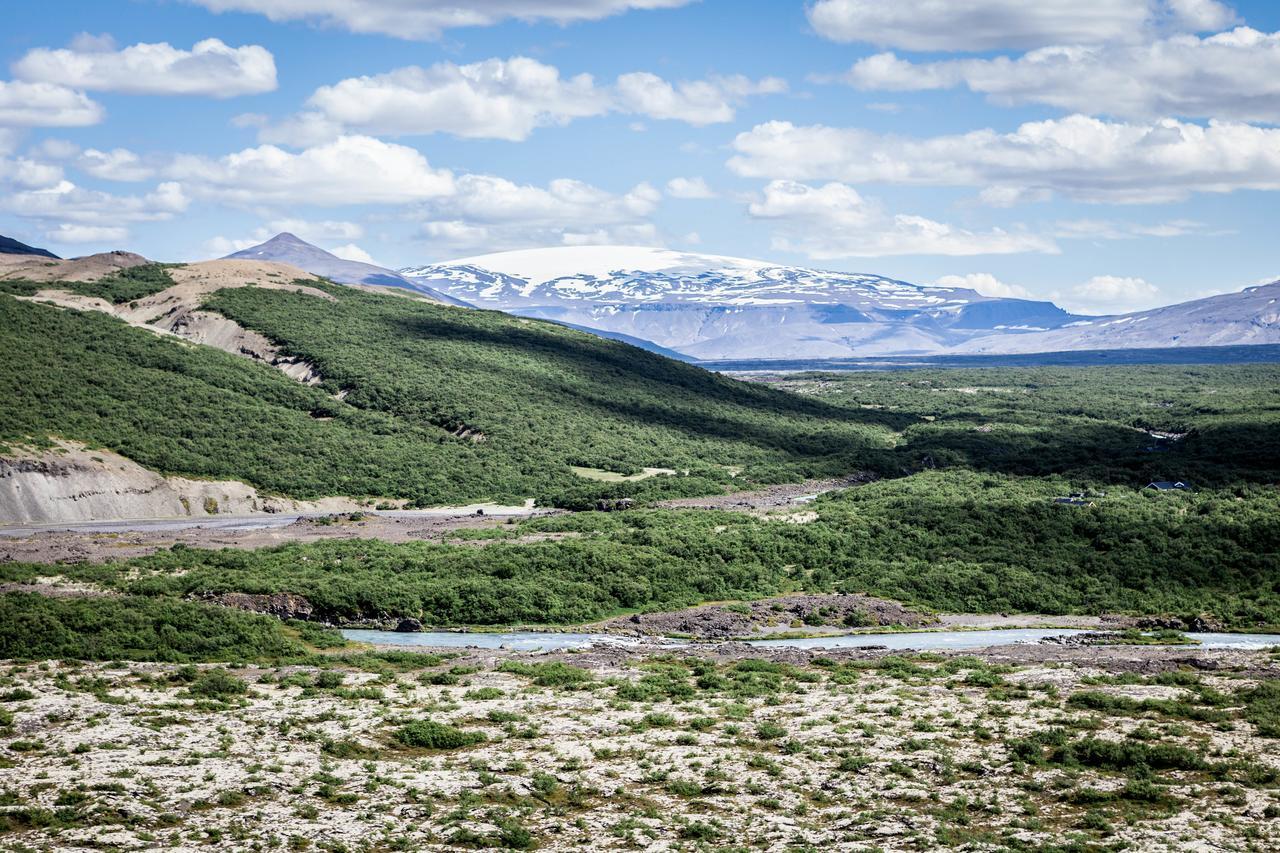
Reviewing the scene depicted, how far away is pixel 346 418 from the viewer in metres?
134

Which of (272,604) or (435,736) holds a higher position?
(272,604)

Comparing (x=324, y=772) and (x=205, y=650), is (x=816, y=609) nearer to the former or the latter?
(x=205, y=650)

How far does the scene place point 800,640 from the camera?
64.2 meters

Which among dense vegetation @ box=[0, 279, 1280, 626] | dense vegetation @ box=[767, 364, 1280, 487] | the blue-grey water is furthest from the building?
the blue-grey water

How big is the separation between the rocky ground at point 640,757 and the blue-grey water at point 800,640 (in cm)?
885

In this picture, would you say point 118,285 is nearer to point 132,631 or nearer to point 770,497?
point 770,497

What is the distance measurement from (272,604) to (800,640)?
26.4m

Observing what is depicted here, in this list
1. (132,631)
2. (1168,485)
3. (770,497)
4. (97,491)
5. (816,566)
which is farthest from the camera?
(770,497)

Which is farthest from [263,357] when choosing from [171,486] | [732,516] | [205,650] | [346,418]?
[205,650]

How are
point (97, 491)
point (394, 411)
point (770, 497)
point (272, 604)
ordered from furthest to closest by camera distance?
point (394, 411)
point (770, 497)
point (97, 491)
point (272, 604)

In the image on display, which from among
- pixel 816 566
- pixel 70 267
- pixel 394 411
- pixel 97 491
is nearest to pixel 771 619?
pixel 816 566

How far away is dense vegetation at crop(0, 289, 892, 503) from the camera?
370ft

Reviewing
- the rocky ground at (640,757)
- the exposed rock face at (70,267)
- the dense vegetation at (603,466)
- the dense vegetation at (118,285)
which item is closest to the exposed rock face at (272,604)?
the dense vegetation at (603,466)

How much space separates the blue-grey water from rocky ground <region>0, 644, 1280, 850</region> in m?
8.85
